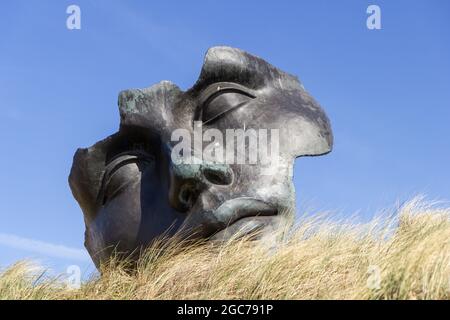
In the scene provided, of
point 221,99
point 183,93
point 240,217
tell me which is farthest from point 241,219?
point 183,93

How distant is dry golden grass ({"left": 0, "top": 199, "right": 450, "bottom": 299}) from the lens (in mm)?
4344

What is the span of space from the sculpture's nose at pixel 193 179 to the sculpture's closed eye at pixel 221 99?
61 centimetres

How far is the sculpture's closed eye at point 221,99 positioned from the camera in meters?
6.14

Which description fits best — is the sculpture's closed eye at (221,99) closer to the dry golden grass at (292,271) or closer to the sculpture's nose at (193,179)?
the sculpture's nose at (193,179)

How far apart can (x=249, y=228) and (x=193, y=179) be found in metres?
0.58

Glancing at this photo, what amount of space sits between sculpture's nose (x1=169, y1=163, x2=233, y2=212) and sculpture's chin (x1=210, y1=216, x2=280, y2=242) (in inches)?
14.2

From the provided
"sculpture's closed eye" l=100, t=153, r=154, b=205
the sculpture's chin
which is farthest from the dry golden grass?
"sculpture's closed eye" l=100, t=153, r=154, b=205

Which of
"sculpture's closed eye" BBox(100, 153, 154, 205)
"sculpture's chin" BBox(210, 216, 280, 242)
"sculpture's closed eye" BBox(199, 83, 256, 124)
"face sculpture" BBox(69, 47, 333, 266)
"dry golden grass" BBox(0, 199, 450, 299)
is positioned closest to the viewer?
"dry golden grass" BBox(0, 199, 450, 299)

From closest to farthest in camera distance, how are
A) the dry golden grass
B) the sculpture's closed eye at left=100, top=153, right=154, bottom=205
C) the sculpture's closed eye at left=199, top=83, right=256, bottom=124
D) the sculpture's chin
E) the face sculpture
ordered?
the dry golden grass < the sculpture's chin < the face sculpture < the sculpture's closed eye at left=199, top=83, right=256, bottom=124 < the sculpture's closed eye at left=100, top=153, right=154, bottom=205

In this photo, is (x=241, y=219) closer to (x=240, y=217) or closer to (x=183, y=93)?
(x=240, y=217)

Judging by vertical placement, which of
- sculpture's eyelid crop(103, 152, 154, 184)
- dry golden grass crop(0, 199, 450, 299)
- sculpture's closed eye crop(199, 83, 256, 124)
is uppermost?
sculpture's closed eye crop(199, 83, 256, 124)

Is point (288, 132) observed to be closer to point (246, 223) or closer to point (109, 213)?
point (246, 223)

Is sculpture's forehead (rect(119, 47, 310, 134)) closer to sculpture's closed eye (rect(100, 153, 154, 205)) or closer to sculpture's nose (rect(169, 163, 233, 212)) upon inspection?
sculpture's closed eye (rect(100, 153, 154, 205))

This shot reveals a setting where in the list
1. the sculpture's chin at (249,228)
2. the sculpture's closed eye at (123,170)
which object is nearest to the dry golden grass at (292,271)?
the sculpture's chin at (249,228)
